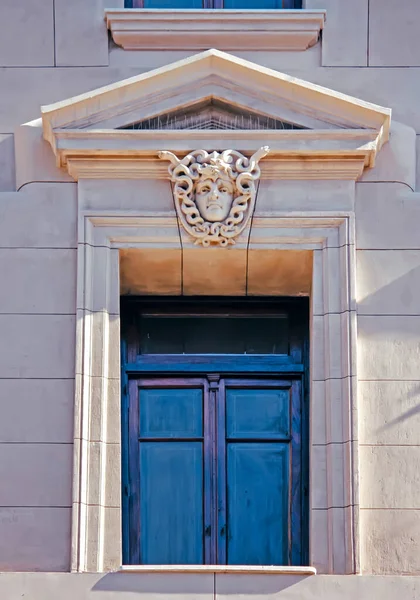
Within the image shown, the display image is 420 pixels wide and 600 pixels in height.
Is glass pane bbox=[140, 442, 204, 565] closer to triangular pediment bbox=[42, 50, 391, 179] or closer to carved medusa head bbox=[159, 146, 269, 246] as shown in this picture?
carved medusa head bbox=[159, 146, 269, 246]

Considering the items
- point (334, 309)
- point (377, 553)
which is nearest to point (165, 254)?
point (334, 309)

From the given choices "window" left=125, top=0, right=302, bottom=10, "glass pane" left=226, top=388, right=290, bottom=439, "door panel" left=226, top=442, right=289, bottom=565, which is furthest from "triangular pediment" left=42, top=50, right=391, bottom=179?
"door panel" left=226, top=442, right=289, bottom=565

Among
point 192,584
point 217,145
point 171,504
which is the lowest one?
point 192,584

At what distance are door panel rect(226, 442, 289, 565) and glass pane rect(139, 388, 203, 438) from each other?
1.29 feet

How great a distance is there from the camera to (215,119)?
17.5 m

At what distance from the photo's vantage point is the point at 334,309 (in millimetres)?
16906

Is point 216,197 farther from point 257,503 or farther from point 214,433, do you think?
point 257,503

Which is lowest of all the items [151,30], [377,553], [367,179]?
[377,553]

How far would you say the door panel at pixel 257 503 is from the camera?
17.0 m

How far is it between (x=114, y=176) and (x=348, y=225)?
2056 millimetres

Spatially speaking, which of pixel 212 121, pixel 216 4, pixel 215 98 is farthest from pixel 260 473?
pixel 216 4

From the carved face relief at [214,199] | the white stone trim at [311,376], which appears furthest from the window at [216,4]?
the white stone trim at [311,376]

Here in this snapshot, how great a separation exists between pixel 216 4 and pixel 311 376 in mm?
3702

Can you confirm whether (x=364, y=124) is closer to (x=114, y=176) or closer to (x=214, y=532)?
(x=114, y=176)
